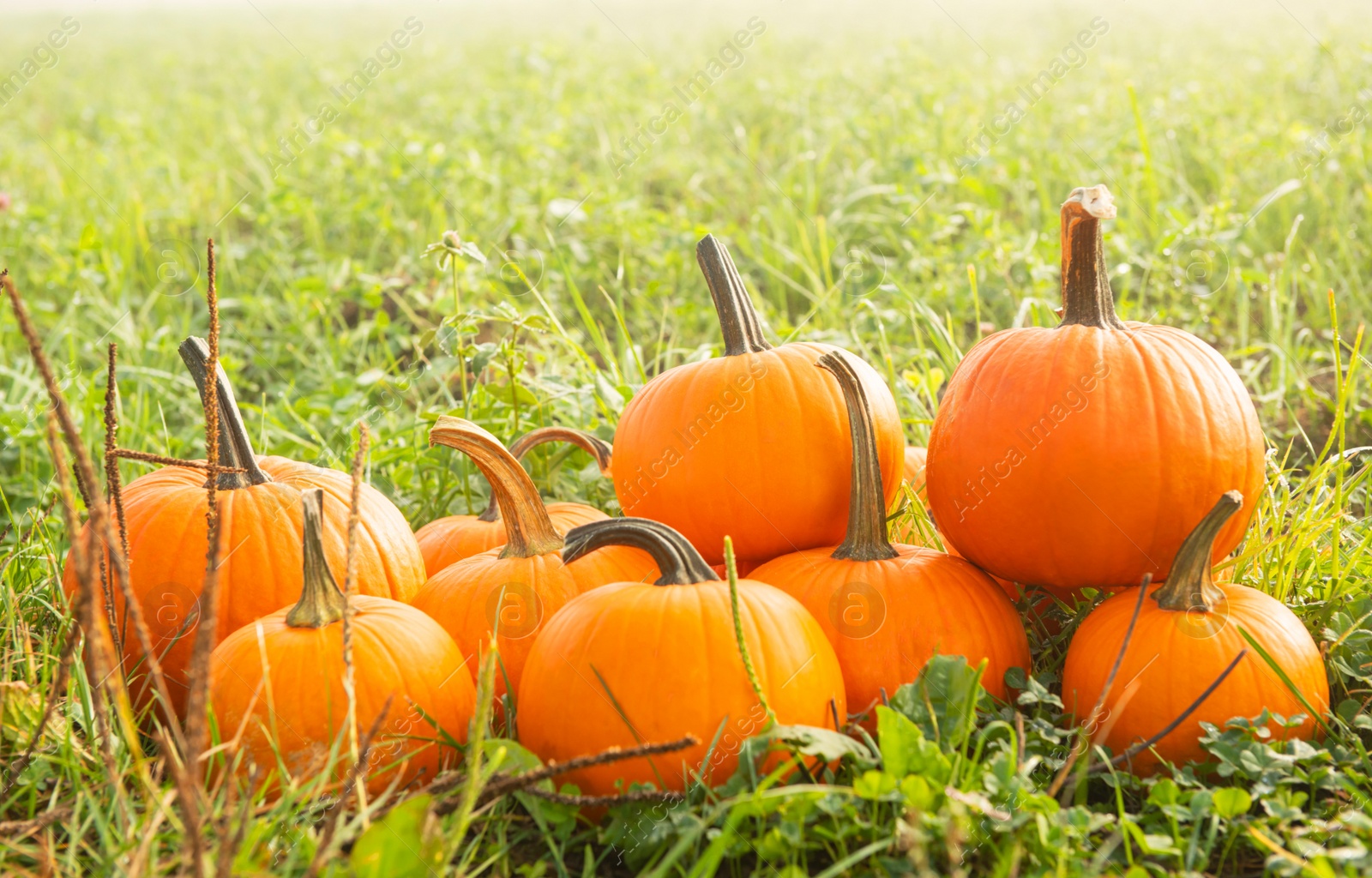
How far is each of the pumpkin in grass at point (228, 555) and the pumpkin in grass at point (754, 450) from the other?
605mm

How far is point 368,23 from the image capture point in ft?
63.1

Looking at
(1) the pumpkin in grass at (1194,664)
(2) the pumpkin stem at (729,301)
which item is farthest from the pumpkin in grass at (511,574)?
(1) the pumpkin in grass at (1194,664)

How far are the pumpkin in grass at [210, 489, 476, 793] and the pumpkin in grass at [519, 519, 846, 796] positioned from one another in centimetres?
17

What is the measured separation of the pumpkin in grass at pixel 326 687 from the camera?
1.70m

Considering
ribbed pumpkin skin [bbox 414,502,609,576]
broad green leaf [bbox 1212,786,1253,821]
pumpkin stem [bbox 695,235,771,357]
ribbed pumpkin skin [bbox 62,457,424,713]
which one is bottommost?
broad green leaf [bbox 1212,786,1253,821]

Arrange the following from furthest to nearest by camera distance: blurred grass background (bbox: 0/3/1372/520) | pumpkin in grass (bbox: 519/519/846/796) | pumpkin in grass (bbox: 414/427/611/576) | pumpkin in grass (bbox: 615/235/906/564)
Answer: blurred grass background (bbox: 0/3/1372/520)
pumpkin in grass (bbox: 414/427/611/576)
pumpkin in grass (bbox: 615/235/906/564)
pumpkin in grass (bbox: 519/519/846/796)

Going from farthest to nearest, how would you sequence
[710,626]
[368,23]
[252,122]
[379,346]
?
1. [368,23]
2. [252,122]
3. [379,346]
4. [710,626]

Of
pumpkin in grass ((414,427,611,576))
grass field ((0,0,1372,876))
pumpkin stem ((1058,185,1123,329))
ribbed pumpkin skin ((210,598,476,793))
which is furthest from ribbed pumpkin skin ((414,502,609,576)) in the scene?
pumpkin stem ((1058,185,1123,329))

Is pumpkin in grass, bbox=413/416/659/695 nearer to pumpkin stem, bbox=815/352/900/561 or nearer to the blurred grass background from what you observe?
pumpkin stem, bbox=815/352/900/561

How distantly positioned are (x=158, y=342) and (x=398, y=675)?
121 inches

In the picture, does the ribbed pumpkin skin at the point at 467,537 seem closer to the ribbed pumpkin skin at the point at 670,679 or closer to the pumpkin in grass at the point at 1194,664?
the ribbed pumpkin skin at the point at 670,679

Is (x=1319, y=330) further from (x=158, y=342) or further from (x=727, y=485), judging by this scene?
(x=158, y=342)

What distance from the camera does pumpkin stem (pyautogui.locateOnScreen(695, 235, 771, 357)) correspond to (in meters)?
2.32

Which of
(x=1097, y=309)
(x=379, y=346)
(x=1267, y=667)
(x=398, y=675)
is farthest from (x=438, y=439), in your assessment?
(x=379, y=346)
